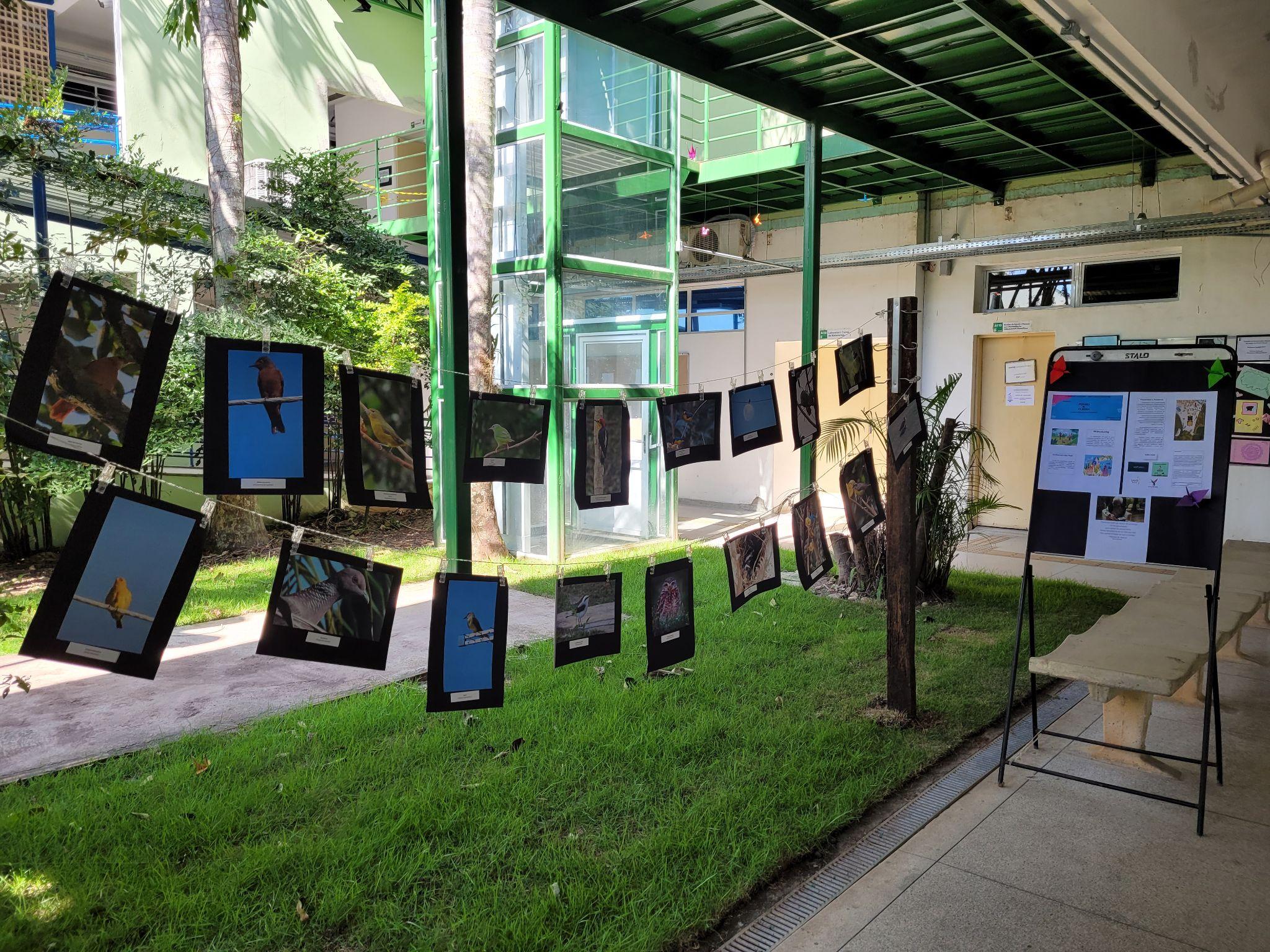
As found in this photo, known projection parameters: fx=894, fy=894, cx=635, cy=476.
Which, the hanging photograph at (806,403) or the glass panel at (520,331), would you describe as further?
the glass panel at (520,331)

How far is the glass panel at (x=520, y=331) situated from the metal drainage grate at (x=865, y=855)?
5.85 metres

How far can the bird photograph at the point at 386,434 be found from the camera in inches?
115

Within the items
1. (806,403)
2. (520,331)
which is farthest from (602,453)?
(520,331)

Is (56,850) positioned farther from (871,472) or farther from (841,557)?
(841,557)

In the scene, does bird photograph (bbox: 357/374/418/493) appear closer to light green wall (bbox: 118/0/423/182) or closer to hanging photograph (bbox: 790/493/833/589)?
hanging photograph (bbox: 790/493/833/589)

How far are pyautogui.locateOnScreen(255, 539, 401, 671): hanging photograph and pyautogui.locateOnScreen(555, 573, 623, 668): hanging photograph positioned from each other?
80cm

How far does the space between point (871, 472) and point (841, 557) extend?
2587 mm

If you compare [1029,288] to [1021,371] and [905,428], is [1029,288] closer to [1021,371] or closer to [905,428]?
[1021,371]

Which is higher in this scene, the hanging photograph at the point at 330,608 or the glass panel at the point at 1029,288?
the glass panel at the point at 1029,288

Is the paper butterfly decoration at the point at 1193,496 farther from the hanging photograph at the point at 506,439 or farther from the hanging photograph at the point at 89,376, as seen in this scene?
the hanging photograph at the point at 89,376

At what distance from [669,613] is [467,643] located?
104 cm

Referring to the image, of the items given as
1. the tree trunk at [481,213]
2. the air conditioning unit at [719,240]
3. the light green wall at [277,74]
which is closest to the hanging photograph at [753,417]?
the tree trunk at [481,213]

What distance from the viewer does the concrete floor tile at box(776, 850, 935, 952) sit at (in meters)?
2.78

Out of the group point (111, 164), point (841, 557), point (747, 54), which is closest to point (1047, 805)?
point (841, 557)
